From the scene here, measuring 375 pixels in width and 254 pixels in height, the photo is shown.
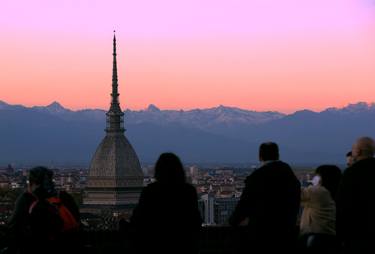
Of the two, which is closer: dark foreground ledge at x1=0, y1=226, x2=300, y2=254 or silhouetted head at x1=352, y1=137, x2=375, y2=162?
silhouetted head at x1=352, y1=137, x2=375, y2=162

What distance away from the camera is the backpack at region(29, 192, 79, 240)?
10406 mm

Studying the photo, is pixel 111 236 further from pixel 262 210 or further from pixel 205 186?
pixel 205 186

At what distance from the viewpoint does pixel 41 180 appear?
1050 cm

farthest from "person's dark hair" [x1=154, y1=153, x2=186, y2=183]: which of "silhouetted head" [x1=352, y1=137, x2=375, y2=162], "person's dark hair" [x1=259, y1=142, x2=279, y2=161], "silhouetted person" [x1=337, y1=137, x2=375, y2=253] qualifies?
"silhouetted head" [x1=352, y1=137, x2=375, y2=162]

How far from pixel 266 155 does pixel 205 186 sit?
141058 millimetres

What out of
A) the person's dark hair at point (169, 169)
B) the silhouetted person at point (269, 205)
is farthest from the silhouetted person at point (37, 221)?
the silhouetted person at point (269, 205)

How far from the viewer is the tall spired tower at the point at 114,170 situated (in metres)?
109

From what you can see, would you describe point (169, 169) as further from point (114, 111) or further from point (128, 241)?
point (114, 111)

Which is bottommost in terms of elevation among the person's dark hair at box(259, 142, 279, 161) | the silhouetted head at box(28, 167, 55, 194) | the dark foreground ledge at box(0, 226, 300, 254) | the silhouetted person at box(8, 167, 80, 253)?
the dark foreground ledge at box(0, 226, 300, 254)

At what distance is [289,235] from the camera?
11.1m

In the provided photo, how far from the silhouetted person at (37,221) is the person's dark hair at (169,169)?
3.41 ft

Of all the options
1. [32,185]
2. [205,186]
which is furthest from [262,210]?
[205,186]

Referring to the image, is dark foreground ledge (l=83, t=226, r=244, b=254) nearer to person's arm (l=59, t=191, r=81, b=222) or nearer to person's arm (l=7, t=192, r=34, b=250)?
person's arm (l=59, t=191, r=81, b=222)

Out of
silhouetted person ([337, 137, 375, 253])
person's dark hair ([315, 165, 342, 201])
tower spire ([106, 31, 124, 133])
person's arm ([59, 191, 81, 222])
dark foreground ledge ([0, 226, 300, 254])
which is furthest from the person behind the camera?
tower spire ([106, 31, 124, 133])
